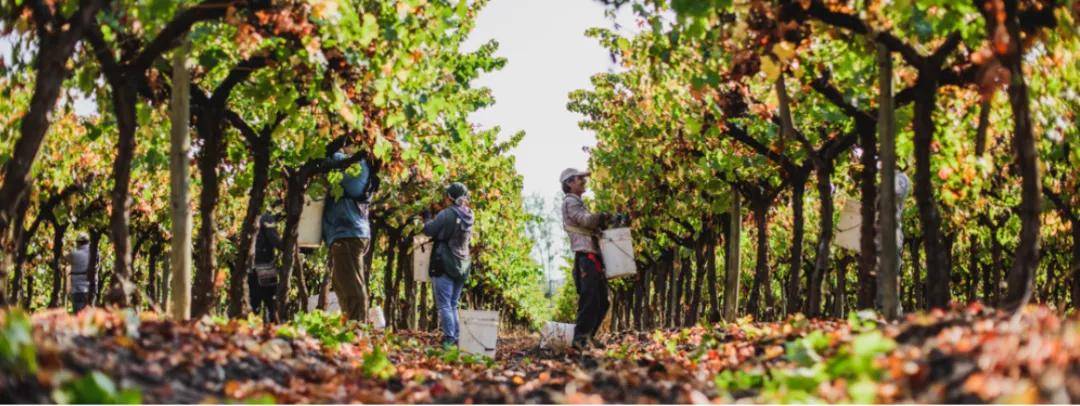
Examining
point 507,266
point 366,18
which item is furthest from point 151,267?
point 366,18

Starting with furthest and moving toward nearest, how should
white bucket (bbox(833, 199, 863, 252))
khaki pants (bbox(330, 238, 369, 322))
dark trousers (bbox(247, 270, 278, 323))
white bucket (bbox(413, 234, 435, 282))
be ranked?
dark trousers (bbox(247, 270, 278, 323)) → white bucket (bbox(413, 234, 435, 282)) → khaki pants (bbox(330, 238, 369, 322)) → white bucket (bbox(833, 199, 863, 252))

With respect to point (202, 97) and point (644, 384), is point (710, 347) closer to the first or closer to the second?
point (644, 384)

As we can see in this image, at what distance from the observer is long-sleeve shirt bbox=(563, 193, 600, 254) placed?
1036 centimetres

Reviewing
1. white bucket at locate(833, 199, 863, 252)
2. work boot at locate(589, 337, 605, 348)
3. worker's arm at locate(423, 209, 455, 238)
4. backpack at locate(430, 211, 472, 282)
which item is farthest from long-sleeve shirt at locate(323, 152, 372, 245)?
white bucket at locate(833, 199, 863, 252)

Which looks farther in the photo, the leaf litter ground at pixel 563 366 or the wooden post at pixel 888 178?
the wooden post at pixel 888 178

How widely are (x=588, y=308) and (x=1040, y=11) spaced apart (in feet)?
18.5

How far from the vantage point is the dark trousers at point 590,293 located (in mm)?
10477

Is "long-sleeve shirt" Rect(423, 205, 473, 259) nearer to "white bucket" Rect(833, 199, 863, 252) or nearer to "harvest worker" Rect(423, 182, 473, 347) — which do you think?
"harvest worker" Rect(423, 182, 473, 347)

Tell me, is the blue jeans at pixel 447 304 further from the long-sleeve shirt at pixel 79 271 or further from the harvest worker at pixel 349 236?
the long-sleeve shirt at pixel 79 271

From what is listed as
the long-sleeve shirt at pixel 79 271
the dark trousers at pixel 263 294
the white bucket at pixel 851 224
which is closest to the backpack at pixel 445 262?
the white bucket at pixel 851 224

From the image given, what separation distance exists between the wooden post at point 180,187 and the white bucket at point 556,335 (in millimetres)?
4989

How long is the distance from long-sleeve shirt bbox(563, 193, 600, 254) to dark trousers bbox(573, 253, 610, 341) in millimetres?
94

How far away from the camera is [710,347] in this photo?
8.35 metres

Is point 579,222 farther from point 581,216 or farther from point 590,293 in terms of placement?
point 590,293
